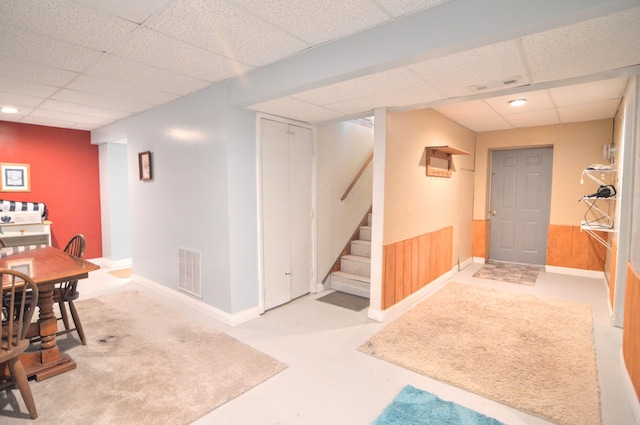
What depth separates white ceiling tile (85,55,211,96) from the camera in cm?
260

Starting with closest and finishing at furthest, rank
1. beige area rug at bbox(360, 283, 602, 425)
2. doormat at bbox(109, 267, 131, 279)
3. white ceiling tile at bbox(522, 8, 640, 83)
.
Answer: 1. white ceiling tile at bbox(522, 8, 640, 83)
2. beige area rug at bbox(360, 283, 602, 425)
3. doormat at bbox(109, 267, 131, 279)

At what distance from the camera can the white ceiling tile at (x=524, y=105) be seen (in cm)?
344

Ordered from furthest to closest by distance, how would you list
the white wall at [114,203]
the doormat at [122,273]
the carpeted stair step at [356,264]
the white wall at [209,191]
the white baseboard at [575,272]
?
the white wall at [114,203] → the doormat at [122,273] → the white baseboard at [575,272] → the carpeted stair step at [356,264] → the white wall at [209,191]

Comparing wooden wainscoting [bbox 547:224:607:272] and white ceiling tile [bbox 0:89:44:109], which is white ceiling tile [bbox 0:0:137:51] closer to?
white ceiling tile [bbox 0:89:44:109]

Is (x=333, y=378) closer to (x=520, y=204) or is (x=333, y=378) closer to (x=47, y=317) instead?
(x=47, y=317)

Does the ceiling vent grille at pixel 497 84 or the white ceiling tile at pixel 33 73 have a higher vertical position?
the white ceiling tile at pixel 33 73

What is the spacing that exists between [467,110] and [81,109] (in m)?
4.88

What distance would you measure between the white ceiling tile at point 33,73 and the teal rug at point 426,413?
364cm

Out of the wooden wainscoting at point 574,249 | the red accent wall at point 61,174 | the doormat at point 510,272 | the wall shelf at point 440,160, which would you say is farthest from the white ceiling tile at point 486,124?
the red accent wall at point 61,174

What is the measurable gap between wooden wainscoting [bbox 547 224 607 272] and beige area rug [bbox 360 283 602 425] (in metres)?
1.67

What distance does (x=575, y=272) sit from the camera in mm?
4992

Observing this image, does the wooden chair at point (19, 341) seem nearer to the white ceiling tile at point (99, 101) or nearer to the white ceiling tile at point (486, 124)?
the white ceiling tile at point (99, 101)

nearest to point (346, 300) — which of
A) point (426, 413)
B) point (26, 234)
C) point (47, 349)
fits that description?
point (426, 413)

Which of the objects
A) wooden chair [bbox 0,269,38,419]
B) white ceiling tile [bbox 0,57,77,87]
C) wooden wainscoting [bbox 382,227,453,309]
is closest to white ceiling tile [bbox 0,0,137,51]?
white ceiling tile [bbox 0,57,77,87]
